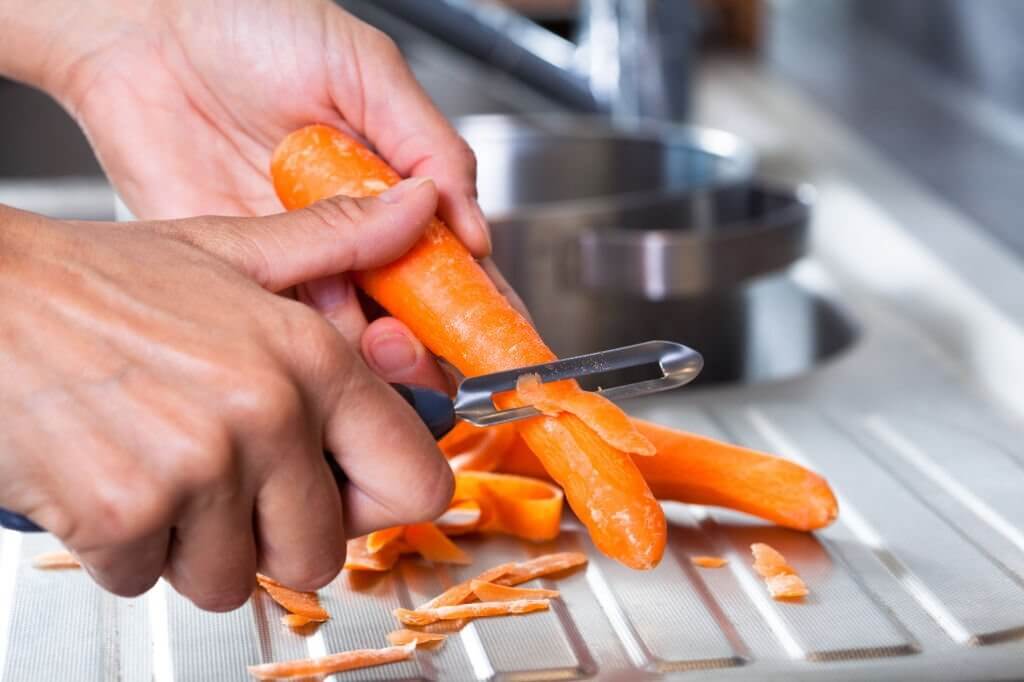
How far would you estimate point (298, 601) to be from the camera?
0.93 m

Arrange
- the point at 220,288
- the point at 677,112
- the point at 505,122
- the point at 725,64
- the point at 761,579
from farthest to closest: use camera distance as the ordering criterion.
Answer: the point at 725,64 < the point at 677,112 < the point at 505,122 < the point at 761,579 < the point at 220,288

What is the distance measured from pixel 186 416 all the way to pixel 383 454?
0.13m

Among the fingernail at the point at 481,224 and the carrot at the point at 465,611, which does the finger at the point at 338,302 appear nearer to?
the fingernail at the point at 481,224

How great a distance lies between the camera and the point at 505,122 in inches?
71.9

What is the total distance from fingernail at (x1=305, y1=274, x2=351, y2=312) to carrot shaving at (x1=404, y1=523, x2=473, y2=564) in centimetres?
16

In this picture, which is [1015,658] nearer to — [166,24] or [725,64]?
[166,24]

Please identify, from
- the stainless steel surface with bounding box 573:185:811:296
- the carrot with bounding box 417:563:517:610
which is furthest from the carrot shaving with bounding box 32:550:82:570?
the stainless steel surface with bounding box 573:185:811:296

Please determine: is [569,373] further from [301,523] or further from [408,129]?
[408,129]

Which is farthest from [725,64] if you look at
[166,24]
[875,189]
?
[166,24]

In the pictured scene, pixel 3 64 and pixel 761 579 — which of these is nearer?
pixel 761 579

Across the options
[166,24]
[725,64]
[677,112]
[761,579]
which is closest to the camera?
[761,579]

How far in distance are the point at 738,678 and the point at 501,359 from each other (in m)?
0.24

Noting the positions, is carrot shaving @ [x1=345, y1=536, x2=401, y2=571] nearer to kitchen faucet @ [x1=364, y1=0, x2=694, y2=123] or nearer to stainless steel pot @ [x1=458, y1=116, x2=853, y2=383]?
stainless steel pot @ [x1=458, y1=116, x2=853, y2=383]

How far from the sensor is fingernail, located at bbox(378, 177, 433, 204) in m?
0.92
